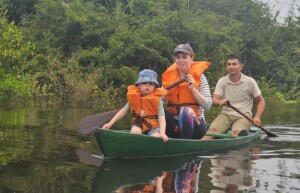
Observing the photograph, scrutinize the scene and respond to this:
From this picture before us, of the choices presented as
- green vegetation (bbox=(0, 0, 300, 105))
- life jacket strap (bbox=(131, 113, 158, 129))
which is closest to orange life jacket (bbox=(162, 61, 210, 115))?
life jacket strap (bbox=(131, 113, 158, 129))

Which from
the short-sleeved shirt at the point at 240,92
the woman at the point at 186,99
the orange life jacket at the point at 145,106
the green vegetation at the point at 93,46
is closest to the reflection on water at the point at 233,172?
the woman at the point at 186,99

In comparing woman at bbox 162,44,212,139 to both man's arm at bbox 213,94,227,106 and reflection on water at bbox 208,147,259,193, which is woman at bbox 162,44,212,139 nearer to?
reflection on water at bbox 208,147,259,193

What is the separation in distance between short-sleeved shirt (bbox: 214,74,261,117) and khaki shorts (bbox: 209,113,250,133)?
67 millimetres

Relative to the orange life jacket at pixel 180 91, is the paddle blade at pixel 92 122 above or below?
below

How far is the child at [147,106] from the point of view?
4.01 meters

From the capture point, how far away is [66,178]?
3.13 m

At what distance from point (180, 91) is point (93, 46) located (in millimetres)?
10140

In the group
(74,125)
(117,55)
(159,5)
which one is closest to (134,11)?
(159,5)

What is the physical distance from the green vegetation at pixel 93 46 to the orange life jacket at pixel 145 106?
18.0ft

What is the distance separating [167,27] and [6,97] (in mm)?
6856

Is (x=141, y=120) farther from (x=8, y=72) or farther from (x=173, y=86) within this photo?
(x=8, y=72)

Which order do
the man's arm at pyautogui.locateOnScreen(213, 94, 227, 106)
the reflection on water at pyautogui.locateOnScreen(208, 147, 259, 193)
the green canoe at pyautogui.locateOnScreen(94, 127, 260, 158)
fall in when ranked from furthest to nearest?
the man's arm at pyautogui.locateOnScreen(213, 94, 227, 106), the green canoe at pyautogui.locateOnScreen(94, 127, 260, 158), the reflection on water at pyautogui.locateOnScreen(208, 147, 259, 193)

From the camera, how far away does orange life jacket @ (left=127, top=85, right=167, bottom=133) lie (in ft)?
13.2

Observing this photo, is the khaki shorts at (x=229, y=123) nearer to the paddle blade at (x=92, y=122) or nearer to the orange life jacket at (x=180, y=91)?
the orange life jacket at (x=180, y=91)
